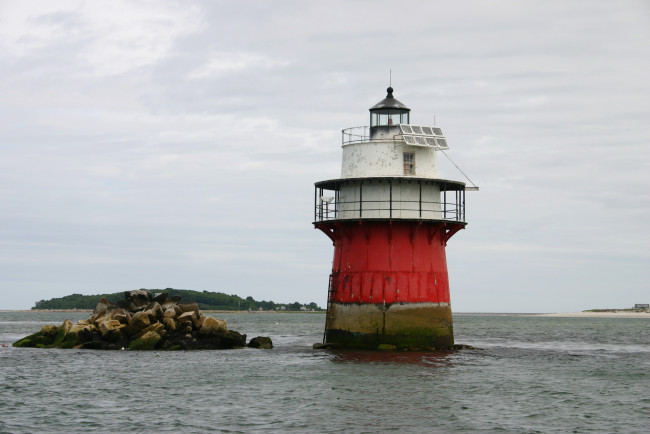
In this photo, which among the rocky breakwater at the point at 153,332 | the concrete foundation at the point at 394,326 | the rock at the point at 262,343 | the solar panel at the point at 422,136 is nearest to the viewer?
the concrete foundation at the point at 394,326

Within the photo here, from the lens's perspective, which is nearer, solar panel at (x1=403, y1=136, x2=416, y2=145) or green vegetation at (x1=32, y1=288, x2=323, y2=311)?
solar panel at (x1=403, y1=136, x2=416, y2=145)

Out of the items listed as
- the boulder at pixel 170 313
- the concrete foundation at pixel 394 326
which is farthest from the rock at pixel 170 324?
the concrete foundation at pixel 394 326

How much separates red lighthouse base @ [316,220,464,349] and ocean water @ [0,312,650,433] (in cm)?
81

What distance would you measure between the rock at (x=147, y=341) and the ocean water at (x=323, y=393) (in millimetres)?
2103

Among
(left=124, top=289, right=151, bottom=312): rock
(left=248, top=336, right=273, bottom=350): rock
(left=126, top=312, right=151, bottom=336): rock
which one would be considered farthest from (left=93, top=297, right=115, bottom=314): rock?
(left=248, top=336, right=273, bottom=350): rock

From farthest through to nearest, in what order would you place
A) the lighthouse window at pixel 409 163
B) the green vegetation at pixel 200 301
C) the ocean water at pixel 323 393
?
the green vegetation at pixel 200 301 → the lighthouse window at pixel 409 163 → the ocean water at pixel 323 393

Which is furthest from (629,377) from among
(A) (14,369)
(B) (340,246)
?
(A) (14,369)

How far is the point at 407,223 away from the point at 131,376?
10527 millimetres

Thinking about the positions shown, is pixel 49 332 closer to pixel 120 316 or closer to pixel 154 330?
pixel 120 316

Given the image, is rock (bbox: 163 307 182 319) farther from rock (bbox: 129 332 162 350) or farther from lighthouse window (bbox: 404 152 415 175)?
lighthouse window (bbox: 404 152 415 175)

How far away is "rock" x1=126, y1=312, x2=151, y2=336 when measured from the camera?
35844 millimetres

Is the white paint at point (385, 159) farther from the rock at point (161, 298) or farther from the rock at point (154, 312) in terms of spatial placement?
the rock at point (161, 298)

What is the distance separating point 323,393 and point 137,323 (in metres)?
15.4

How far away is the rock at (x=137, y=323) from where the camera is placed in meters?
35.8
